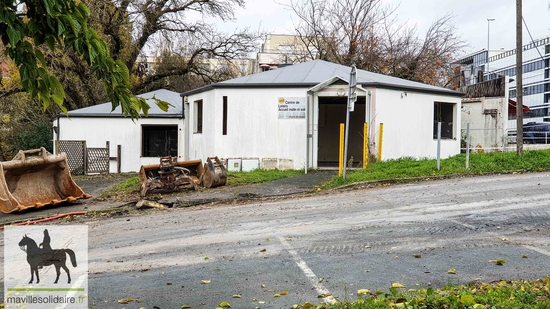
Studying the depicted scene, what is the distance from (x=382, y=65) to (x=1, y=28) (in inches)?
1466

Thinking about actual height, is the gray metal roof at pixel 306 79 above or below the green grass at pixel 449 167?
above

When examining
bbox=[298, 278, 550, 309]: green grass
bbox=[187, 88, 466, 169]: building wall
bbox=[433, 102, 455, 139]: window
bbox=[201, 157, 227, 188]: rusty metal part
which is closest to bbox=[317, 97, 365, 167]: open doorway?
bbox=[433, 102, 455, 139]: window

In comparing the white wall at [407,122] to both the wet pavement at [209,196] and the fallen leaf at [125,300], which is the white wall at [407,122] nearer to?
the wet pavement at [209,196]

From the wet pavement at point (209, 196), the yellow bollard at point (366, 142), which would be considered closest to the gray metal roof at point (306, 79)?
the yellow bollard at point (366, 142)

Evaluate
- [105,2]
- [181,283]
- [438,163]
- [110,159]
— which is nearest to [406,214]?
[181,283]

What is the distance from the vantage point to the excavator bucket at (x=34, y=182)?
1273cm

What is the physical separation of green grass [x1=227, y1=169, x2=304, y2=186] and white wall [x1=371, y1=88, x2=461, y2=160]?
3.33m

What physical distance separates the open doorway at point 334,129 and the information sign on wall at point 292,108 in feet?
17.4

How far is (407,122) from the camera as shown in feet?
64.8

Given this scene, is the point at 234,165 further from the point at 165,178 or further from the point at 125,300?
the point at 125,300

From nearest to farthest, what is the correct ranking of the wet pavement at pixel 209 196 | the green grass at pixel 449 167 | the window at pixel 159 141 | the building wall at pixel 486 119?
the wet pavement at pixel 209 196
the green grass at pixel 449 167
the window at pixel 159 141
the building wall at pixel 486 119

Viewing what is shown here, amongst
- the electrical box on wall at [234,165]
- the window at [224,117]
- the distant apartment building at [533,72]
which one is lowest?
the electrical box on wall at [234,165]

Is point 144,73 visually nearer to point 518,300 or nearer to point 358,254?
point 358,254

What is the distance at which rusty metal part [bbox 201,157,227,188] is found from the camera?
51.4 feet
